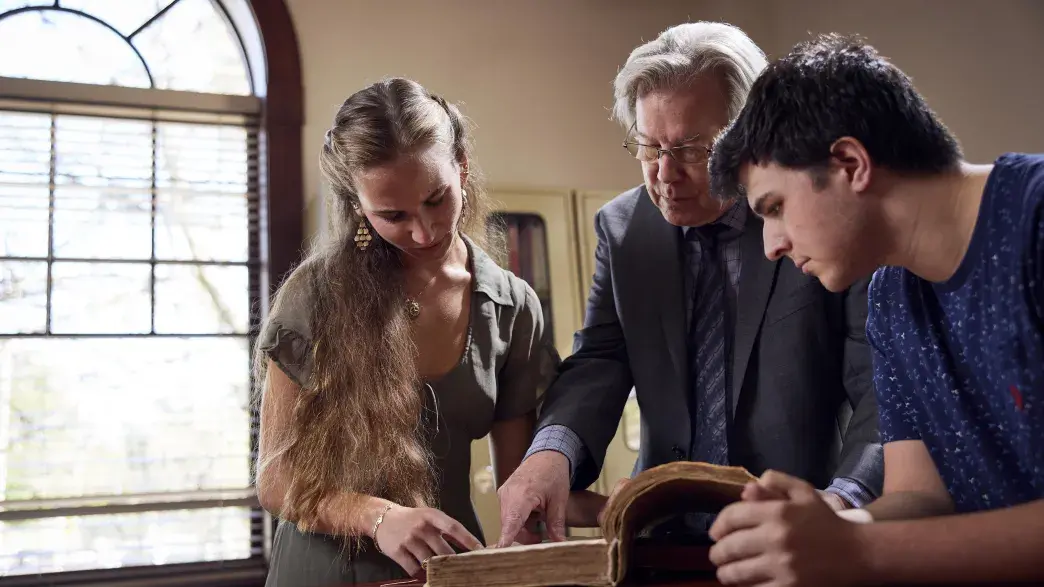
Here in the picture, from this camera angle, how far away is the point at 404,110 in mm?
1627

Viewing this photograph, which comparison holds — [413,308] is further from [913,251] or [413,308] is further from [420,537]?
[913,251]

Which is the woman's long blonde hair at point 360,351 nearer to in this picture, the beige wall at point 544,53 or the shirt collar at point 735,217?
the shirt collar at point 735,217

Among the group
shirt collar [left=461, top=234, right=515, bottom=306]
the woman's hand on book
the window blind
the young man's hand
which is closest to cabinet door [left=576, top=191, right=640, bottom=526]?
the window blind

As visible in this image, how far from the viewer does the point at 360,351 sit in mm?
1550

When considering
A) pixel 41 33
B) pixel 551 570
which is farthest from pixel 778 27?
pixel 551 570

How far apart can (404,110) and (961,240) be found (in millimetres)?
939

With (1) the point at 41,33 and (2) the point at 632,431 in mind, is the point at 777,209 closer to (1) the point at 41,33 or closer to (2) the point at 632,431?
(2) the point at 632,431

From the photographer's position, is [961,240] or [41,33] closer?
[961,240]

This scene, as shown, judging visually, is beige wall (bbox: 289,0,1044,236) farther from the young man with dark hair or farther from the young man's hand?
the young man's hand

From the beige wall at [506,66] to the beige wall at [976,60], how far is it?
47.3 inches

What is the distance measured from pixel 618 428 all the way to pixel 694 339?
6.33ft

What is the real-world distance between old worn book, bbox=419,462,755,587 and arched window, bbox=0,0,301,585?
8.63 feet

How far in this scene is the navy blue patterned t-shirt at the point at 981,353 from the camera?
0.95 m

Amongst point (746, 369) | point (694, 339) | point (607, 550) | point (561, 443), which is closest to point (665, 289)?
point (694, 339)
